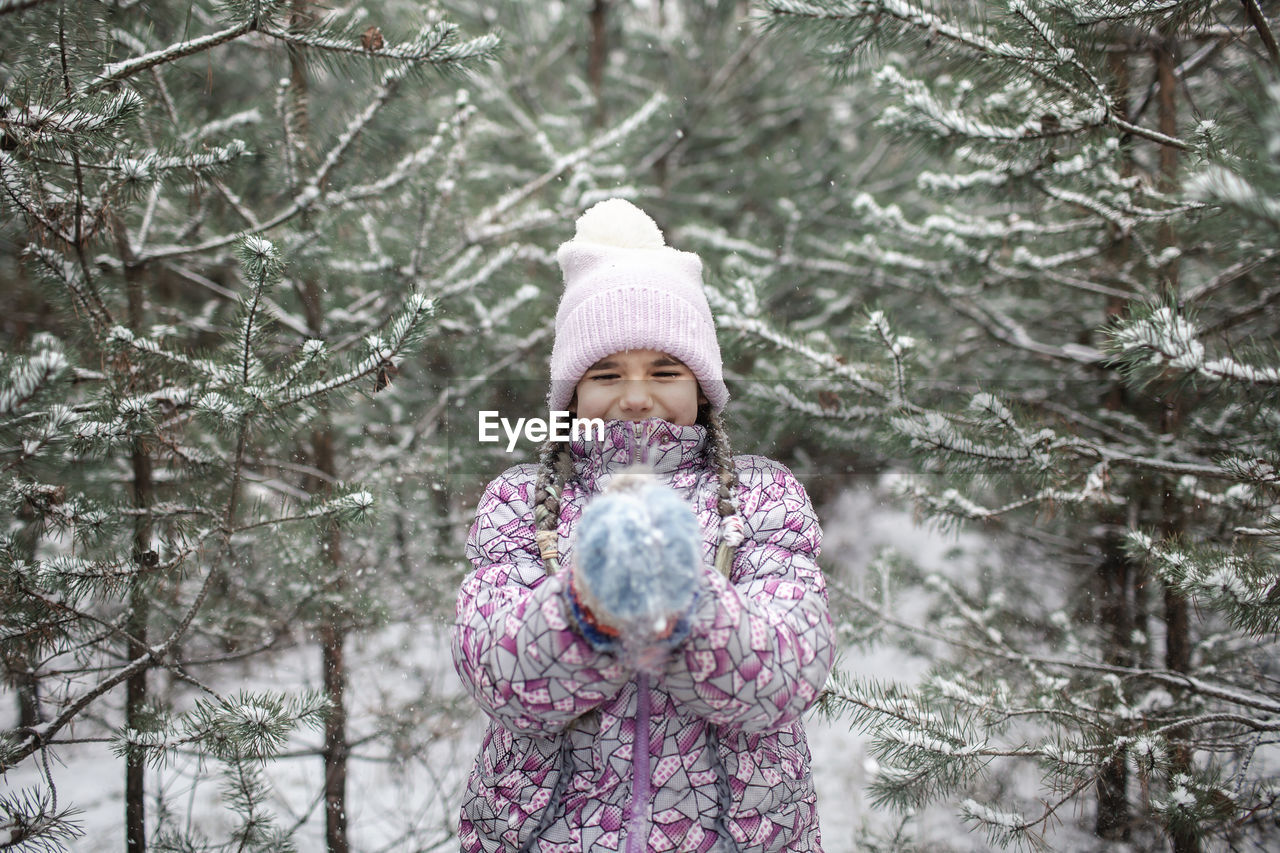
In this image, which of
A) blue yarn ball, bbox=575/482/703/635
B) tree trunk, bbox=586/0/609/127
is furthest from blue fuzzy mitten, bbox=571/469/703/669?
tree trunk, bbox=586/0/609/127

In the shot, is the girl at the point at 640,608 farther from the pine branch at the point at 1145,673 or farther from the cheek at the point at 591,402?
the pine branch at the point at 1145,673

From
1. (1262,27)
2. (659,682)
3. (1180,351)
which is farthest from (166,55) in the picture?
(1262,27)

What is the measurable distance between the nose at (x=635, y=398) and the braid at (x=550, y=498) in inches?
9.8

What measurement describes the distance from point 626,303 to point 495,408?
67.2 inches

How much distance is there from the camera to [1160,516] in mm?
2570

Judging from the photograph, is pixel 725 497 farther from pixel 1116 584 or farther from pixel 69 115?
pixel 1116 584

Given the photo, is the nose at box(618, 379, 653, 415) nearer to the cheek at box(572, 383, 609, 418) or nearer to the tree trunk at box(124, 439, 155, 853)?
the cheek at box(572, 383, 609, 418)

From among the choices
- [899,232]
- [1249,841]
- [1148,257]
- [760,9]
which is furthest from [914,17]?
[1249,841]

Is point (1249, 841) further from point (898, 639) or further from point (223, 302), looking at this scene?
point (223, 302)

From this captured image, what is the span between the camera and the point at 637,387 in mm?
1609

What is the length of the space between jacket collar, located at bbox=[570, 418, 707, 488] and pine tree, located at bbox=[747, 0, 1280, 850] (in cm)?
80

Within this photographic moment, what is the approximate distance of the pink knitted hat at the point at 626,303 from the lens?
1.60 meters

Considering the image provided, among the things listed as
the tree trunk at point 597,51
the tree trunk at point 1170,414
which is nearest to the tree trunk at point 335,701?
the tree trunk at point 1170,414

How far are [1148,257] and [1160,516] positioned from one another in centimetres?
93
